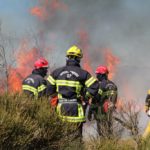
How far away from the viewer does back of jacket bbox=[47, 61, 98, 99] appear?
8500 mm

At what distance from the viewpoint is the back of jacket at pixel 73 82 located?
8.50 meters

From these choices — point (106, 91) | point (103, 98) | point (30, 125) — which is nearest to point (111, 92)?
point (106, 91)

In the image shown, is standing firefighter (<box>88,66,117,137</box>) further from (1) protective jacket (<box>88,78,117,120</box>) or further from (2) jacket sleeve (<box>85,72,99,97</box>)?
(2) jacket sleeve (<box>85,72,99,97</box>)

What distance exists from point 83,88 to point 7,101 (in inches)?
71.2

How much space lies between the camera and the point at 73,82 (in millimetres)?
8531

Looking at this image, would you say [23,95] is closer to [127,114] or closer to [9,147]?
[9,147]

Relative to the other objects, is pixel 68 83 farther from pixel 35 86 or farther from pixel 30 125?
pixel 30 125

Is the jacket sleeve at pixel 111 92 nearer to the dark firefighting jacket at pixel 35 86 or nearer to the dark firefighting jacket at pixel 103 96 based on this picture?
the dark firefighting jacket at pixel 103 96

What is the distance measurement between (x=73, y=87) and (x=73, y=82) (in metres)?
0.08

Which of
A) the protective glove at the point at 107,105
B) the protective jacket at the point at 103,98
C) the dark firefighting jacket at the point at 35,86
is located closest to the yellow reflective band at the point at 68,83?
the dark firefighting jacket at the point at 35,86

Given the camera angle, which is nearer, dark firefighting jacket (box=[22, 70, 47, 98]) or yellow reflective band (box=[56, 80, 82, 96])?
yellow reflective band (box=[56, 80, 82, 96])

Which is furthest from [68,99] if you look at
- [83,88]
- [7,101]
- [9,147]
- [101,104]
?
[101,104]


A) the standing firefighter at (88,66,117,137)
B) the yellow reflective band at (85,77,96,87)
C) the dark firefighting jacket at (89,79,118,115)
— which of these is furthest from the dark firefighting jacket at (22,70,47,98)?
the dark firefighting jacket at (89,79,118,115)

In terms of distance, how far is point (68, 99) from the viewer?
337 inches
